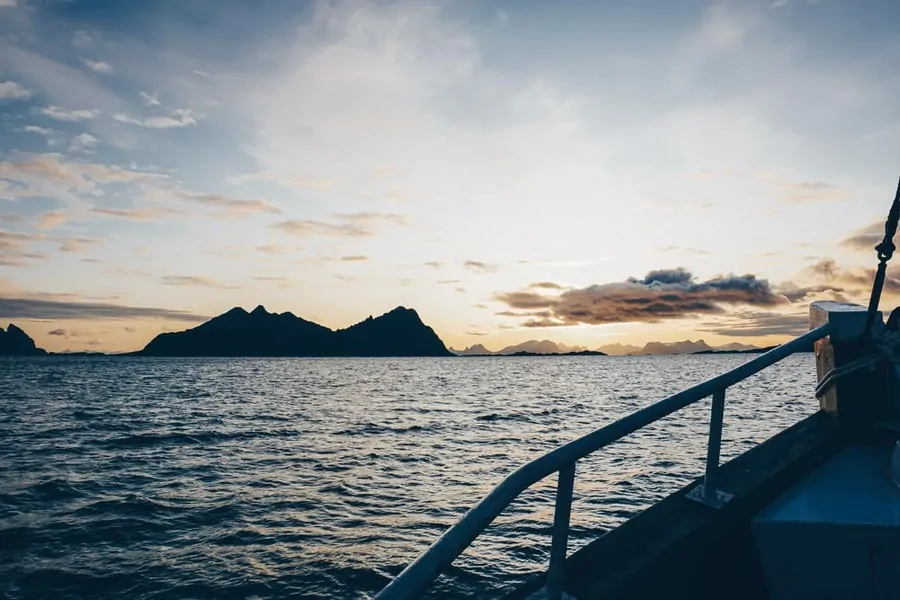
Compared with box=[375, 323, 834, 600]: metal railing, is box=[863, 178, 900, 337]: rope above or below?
above

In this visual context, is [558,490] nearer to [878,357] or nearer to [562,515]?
Answer: [562,515]

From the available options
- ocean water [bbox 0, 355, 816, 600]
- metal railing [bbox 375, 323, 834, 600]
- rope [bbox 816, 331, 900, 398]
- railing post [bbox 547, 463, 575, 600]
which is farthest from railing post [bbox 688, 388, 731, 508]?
ocean water [bbox 0, 355, 816, 600]

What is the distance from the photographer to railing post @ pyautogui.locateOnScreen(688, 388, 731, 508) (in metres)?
2.99

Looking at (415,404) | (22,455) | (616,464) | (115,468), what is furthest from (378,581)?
(415,404)

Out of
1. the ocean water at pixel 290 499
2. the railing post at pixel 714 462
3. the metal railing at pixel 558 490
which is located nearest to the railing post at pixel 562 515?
the metal railing at pixel 558 490

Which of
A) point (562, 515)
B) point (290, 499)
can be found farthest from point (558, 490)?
point (290, 499)

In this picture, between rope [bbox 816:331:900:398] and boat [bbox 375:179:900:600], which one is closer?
boat [bbox 375:179:900:600]

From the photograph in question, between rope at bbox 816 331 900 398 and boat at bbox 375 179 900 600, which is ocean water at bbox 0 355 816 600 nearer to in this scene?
boat at bbox 375 179 900 600

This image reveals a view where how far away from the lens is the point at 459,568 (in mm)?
9492

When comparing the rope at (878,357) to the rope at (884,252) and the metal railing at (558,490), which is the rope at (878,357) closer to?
the rope at (884,252)

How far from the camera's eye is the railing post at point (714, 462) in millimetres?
2988

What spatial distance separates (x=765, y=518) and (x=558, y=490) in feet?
4.76

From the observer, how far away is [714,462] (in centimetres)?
302

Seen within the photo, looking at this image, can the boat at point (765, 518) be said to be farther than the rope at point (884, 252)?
No
